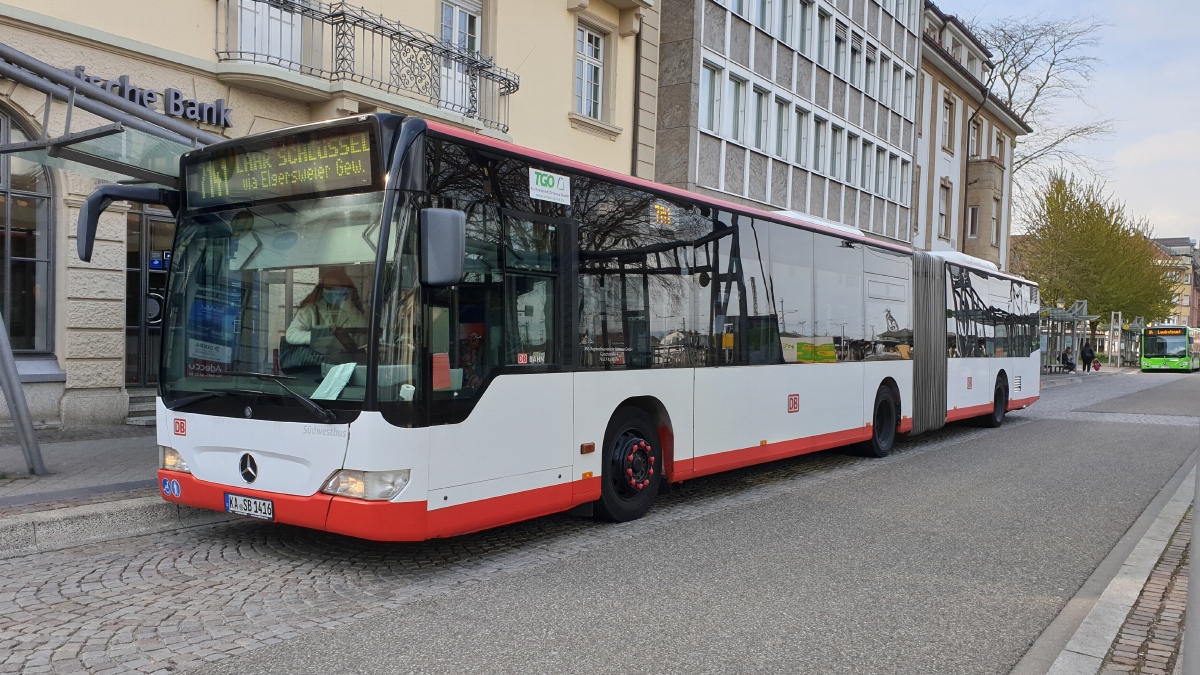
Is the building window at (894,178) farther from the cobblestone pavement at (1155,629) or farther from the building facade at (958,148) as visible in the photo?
the cobblestone pavement at (1155,629)

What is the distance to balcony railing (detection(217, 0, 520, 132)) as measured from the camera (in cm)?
1241

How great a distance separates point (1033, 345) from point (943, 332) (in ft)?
19.8

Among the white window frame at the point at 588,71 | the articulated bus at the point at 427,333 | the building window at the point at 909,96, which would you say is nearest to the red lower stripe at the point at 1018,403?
the white window frame at the point at 588,71

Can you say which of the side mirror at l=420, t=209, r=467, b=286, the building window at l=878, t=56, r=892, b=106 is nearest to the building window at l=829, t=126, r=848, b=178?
the building window at l=878, t=56, r=892, b=106

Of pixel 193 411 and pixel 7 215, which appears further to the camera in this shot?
pixel 7 215

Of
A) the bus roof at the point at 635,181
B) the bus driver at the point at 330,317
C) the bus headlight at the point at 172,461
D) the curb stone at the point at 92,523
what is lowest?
the curb stone at the point at 92,523

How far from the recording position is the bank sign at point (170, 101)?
435 inches

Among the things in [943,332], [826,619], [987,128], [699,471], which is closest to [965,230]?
[987,128]

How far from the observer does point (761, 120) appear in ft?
81.3

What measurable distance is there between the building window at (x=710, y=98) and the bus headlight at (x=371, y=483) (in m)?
17.7

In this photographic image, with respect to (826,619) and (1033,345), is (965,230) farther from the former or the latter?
(826,619)

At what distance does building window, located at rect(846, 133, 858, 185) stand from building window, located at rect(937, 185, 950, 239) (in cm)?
1001

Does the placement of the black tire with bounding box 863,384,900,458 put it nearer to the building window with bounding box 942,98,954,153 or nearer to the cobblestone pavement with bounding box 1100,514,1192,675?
the cobblestone pavement with bounding box 1100,514,1192,675

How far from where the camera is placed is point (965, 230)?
4191 cm
